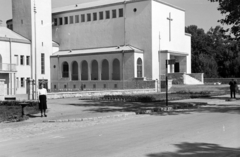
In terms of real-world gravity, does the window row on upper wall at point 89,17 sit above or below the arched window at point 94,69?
above

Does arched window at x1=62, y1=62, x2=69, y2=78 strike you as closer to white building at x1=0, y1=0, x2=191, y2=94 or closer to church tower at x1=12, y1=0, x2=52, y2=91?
white building at x1=0, y1=0, x2=191, y2=94

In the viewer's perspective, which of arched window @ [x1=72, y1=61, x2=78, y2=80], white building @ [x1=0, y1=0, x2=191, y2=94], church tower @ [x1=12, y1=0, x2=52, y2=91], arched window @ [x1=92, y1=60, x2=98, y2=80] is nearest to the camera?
white building @ [x1=0, y1=0, x2=191, y2=94]

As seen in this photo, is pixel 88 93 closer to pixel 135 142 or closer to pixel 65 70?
pixel 135 142

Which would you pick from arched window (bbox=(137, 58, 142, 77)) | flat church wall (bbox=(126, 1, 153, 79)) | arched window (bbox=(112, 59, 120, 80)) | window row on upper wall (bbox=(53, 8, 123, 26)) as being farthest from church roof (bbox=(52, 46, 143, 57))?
window row on upper wall (bbox=(53, 8, 123, 26))

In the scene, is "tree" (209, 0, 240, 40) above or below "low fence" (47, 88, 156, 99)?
above

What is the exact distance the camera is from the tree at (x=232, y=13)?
23.7 metres

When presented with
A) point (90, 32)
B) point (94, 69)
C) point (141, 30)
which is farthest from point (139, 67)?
point (90, 32)

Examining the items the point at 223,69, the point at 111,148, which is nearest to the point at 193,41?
the point at 223,69

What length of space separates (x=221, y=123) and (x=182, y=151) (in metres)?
5.44

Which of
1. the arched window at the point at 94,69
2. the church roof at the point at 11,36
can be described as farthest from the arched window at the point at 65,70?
the church roof at the point at 11,36

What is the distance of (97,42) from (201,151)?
59.3 meters

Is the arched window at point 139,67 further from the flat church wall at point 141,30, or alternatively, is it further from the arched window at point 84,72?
the arched window at point 84,72

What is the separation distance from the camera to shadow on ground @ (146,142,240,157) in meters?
8.03

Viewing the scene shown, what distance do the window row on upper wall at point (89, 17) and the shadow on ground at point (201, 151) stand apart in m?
55.8
